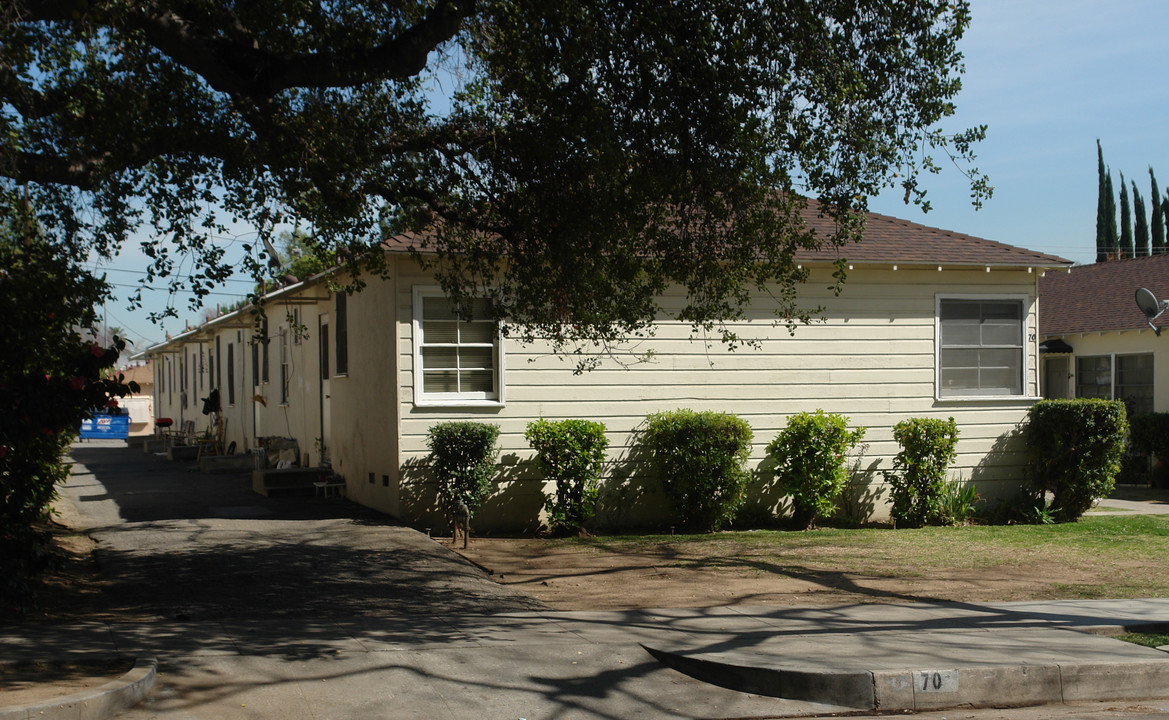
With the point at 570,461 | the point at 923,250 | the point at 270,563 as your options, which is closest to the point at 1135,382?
the point at 923,250

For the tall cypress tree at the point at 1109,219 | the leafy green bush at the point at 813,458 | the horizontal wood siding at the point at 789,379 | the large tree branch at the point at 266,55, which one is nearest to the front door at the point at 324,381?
the horizontal wood siding at the point at 789,379

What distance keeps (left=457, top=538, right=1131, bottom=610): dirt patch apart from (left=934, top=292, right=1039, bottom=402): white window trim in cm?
402

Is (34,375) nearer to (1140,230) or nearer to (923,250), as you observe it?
(923,250)

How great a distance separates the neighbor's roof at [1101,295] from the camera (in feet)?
70.8

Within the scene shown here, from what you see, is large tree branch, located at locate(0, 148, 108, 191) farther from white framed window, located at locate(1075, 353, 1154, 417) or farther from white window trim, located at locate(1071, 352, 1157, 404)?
white window trim, located at locate(1071, 352, 1157, 404)

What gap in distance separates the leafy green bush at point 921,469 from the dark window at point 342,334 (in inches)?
336

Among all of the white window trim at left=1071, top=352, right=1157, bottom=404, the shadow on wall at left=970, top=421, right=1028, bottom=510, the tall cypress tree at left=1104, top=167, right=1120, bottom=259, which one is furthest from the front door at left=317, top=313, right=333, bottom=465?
the tall cypress tree at left=1104, top=167, right=1120, bottom=259

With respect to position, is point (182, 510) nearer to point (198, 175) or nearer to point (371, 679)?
point (198, 175)

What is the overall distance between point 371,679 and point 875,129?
6097mm

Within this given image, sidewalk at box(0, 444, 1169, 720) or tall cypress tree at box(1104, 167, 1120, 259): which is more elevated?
tall cypress tree at box(1104, 167, 1120, 259)

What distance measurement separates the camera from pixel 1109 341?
70.4 feet

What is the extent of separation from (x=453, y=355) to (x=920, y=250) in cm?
719

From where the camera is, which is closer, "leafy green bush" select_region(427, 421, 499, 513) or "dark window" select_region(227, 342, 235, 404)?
"leafy green bush" select_region(427, 421, 499, 513)

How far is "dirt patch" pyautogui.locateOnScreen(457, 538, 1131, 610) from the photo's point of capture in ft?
31.1
